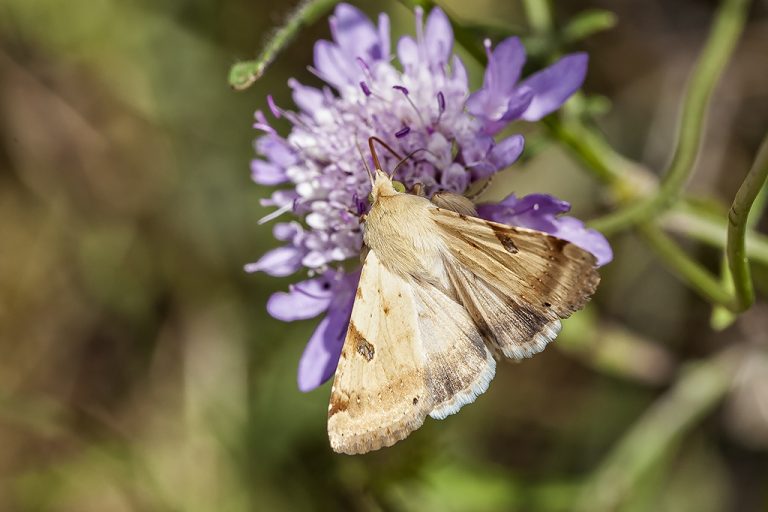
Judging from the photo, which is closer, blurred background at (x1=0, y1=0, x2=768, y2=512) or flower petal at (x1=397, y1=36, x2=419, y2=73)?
flower petal at (x1=397, y1=36, x2=419, y2=73)

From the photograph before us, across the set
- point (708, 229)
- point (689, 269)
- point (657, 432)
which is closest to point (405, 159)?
point (689, 269)

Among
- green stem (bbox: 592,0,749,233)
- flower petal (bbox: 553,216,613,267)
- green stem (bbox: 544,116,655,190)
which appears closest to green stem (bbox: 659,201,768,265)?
green stem (bbox: 544,116,655,190)

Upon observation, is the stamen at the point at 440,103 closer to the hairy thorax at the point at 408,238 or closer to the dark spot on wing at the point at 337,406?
the hairy thorax at the point at 408,238

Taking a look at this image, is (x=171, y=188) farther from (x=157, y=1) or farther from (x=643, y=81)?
(x=643, y=81)

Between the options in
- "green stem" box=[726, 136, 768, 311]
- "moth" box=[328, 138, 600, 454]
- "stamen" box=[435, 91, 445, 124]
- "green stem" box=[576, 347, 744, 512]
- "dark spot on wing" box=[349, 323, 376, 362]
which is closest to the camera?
"green stem" box=[726, 136, 768, 311]

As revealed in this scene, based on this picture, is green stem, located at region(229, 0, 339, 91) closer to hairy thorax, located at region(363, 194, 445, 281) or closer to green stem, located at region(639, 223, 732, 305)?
hairy thorax, located at region(363, 194, 445, 281)

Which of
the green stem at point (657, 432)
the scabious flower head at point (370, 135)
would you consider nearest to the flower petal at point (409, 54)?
the scabious flower head at point (370, 135)
